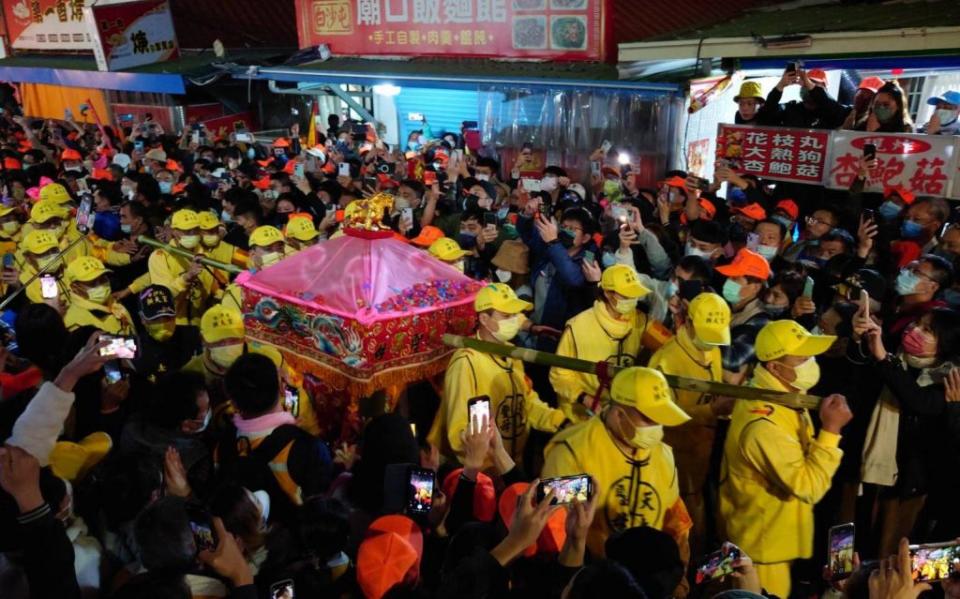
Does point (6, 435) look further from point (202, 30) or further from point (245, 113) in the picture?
point (202, 30)

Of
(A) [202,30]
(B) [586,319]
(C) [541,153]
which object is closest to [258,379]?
(B) [586,319]

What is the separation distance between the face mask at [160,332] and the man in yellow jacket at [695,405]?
3.38 m

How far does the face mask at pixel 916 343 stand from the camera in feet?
13.1

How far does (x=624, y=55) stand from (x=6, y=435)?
7.15m

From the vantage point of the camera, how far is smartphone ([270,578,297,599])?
8.43 ft

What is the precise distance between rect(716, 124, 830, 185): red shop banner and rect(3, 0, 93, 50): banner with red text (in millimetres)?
18376

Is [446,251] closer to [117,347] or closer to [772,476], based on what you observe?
[117,347]

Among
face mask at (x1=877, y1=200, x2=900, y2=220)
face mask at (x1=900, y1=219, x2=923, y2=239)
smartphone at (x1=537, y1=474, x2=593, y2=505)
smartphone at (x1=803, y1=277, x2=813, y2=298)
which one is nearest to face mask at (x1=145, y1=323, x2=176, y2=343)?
smartphone at (x1=537, y1=474, x2=593, y2=505)

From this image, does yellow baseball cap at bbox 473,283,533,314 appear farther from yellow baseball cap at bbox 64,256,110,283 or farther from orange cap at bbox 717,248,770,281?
yellow baseball cap at bbox 64,256,110,283

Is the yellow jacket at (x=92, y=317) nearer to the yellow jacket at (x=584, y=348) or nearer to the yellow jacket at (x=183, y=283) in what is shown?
the yellow jacket at (x=183, y=283)

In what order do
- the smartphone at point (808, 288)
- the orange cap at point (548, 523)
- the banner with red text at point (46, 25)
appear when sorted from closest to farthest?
the orange cap at point (548, 523), the smartphone at point (808, 288), the banner with red text at point (46, 25)

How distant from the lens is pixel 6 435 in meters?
4.00

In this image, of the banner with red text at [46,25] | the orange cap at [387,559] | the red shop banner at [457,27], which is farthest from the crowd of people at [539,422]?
the banner with red text at [46,25]

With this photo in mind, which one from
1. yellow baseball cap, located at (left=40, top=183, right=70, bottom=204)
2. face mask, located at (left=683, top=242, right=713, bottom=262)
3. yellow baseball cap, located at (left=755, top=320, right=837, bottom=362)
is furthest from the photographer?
yellow baseball cap, located at (left=40, top=183, right=70, bottom=204)
